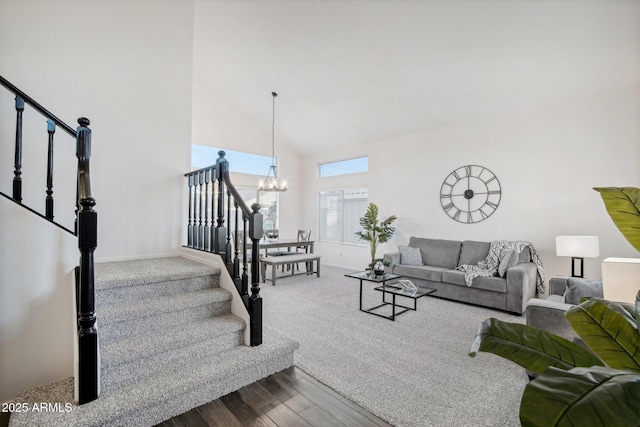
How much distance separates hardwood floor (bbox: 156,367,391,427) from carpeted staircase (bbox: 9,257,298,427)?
74 mm

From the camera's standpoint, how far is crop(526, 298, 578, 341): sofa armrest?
6.88ft

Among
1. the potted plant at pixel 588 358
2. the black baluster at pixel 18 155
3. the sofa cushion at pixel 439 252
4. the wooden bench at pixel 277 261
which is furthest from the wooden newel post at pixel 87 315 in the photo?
the sofa cushion at pixel 439 252

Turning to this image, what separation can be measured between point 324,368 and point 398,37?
12.8ft

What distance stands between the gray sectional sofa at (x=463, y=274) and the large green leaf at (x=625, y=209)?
349 centimetres

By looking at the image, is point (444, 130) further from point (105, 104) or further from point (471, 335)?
point (105, 104)

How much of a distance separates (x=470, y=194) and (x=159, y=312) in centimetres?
486

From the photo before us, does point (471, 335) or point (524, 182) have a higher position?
point (524, 182)

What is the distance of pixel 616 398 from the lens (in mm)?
485

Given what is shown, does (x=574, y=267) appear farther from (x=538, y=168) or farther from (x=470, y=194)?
(x=470, y=194)

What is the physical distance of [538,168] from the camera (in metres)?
4.34

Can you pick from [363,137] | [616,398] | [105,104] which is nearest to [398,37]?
[363,137]

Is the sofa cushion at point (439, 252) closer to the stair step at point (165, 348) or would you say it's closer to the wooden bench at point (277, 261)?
the wooden bench at point (277, 261)

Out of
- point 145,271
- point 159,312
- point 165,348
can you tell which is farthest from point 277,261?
point 165,348

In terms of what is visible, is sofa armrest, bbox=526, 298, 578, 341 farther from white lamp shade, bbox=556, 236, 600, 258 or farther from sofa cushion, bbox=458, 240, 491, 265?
sofa cushion, bbox=458, 240, 491, 265
